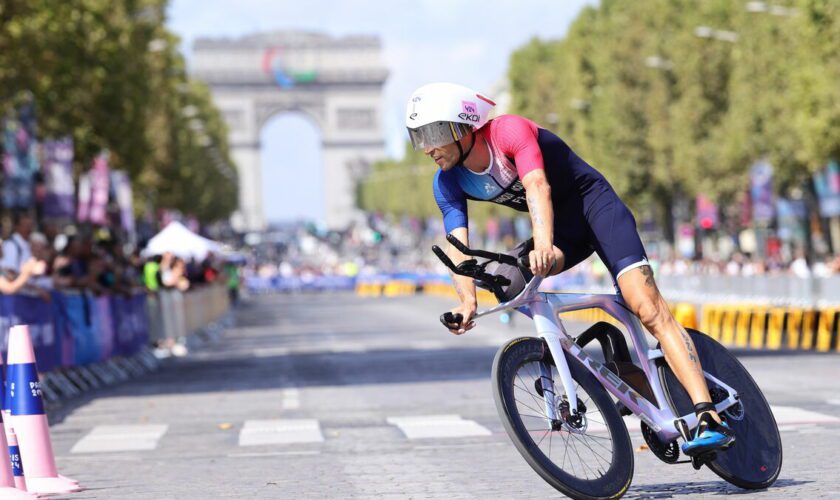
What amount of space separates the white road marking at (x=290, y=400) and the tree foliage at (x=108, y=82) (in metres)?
17.3

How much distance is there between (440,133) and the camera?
743 cm

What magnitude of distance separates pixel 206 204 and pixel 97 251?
74272 millimetres

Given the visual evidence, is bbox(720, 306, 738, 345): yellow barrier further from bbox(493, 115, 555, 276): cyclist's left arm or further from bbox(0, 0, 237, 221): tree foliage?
bbox(493, 115, 555, 276): cyclist's left arm

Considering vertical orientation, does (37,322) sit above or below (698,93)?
below

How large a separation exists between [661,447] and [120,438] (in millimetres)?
6513

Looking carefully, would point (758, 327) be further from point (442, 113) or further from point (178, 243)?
point (442, 113)

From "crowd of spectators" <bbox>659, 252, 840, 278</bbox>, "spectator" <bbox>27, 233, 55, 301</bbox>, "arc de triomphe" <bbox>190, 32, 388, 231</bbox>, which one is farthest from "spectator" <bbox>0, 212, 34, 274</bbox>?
"arc de triomphe" <bbox>190, 32, 388, 231</bbox>

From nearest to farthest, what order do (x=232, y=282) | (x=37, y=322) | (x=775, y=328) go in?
(x=37, y=322) < (x=775, y=328) < (x=232, y=282)

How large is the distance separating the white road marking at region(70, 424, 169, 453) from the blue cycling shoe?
18.5 feet

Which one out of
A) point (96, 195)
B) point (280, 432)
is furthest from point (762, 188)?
point (280, 432)

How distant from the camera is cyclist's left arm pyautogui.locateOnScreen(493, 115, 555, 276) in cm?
721

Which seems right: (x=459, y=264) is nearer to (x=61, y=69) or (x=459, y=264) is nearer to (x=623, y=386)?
(x=623, y=386)

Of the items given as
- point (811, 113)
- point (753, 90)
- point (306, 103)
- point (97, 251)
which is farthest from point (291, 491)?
point (306, 103)

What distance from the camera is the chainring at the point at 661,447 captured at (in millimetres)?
7805
